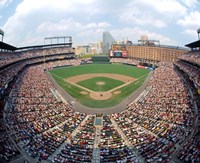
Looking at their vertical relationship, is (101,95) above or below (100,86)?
Answer: below

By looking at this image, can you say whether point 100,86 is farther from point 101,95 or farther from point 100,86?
point 101,95

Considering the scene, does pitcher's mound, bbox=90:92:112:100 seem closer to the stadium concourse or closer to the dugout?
the stadium concourse

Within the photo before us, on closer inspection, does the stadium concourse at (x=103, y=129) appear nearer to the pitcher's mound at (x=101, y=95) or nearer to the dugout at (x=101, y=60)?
the pitcher's mound at (x=101, y=95)

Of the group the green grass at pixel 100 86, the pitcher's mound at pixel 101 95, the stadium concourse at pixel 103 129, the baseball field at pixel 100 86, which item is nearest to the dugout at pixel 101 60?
the baseball field at pixel 100 86

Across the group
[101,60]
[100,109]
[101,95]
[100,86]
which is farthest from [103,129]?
[101,60]

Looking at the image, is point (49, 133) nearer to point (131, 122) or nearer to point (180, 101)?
point (131, 122)

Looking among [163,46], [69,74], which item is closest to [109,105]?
[69,74]
